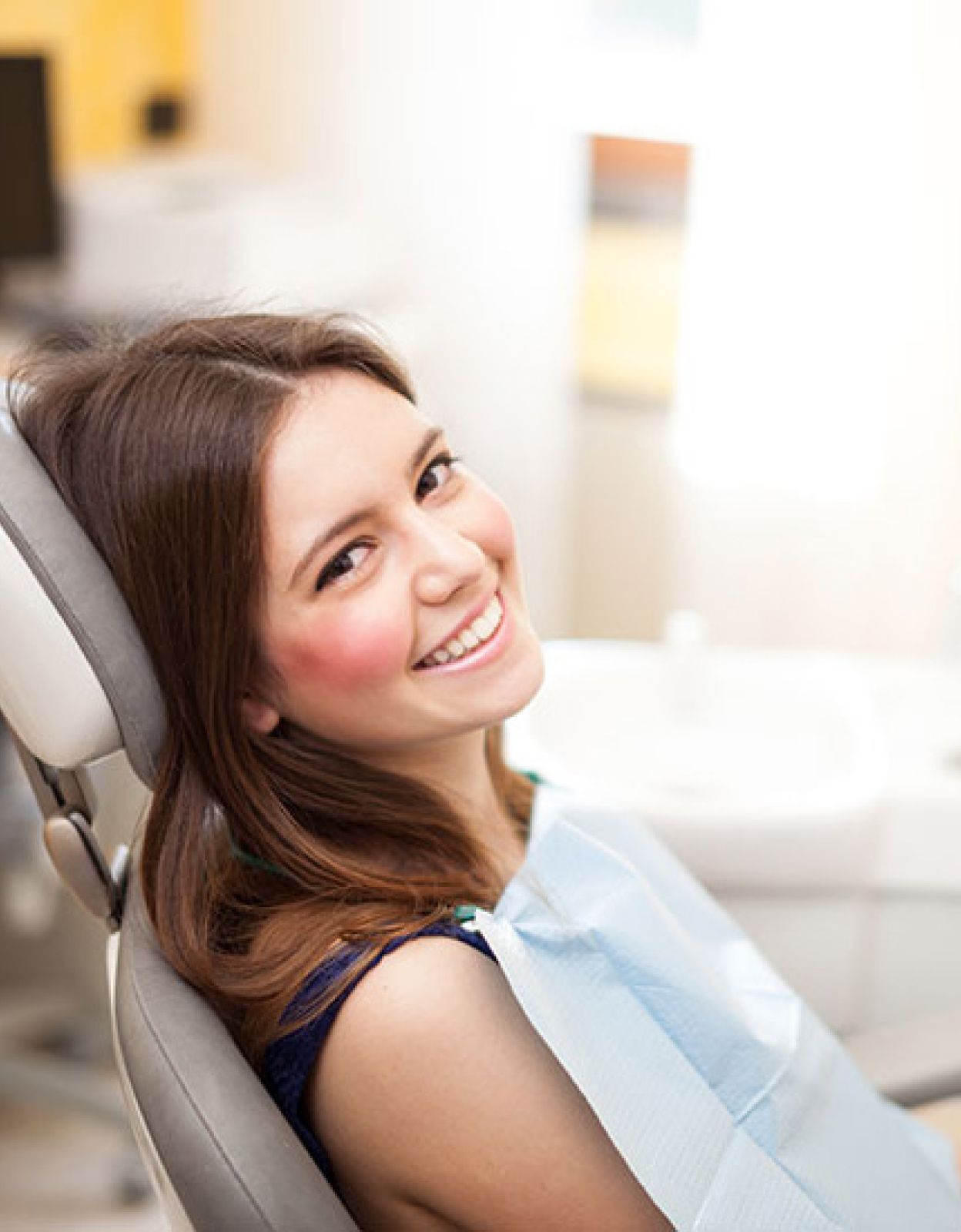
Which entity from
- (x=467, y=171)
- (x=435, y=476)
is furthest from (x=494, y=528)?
(x=467, y=171)

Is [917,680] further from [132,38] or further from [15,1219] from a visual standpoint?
[132,38]

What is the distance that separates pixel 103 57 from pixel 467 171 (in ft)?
2.37

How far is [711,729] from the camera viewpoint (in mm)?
1757

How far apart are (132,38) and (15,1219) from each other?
76.3 inches

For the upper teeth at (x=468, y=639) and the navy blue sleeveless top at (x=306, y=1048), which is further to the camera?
the upper teeth at (x=468, y=639)

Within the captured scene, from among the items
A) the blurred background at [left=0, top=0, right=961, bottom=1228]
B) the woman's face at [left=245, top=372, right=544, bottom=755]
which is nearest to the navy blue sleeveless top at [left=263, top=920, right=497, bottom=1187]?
the woman's face at [left=245, top=372, right=544, bottom=755]

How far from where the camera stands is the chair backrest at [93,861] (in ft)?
2.93

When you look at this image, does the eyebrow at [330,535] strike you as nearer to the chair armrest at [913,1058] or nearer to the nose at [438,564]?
the nose at [438,564]

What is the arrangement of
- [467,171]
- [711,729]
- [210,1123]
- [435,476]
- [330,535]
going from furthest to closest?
1. [467,171]
2. [711,729]
3. [435,476]
4. [330,535]
5. [210,1123]

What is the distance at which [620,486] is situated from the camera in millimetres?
2904

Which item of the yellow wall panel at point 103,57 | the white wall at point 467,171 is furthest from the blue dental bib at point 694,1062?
the yellow wall panel at point 103,57

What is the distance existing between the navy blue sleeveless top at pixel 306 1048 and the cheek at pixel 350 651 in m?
0.16

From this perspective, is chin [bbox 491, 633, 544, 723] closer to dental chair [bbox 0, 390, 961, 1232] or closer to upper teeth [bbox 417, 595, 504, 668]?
upper teeth [bbox 417, 595, 504, 668]

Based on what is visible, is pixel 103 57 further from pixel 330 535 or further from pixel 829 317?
pixel 330 535
